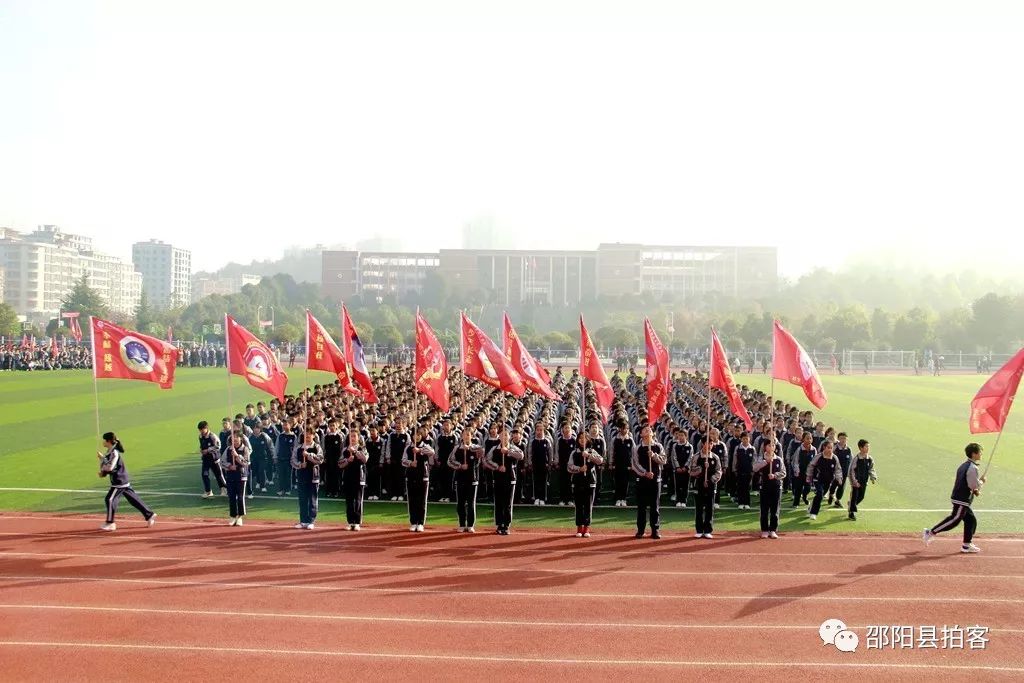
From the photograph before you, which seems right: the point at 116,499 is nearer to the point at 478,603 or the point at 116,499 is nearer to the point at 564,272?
the point at 478,603

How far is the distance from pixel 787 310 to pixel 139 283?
13853cm

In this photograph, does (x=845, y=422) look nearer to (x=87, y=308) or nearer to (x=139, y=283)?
(x=87, y=308)

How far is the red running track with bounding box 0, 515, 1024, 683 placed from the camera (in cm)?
912

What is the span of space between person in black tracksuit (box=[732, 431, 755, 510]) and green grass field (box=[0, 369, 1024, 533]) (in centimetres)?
33

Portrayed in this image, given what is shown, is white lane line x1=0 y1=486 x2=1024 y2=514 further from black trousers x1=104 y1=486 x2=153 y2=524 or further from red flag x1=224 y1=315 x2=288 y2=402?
black trousers x1=104 y1=486 x2=153 y2=524

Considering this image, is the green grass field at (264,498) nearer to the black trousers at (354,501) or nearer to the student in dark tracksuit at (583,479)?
the black trousers at (354,501)

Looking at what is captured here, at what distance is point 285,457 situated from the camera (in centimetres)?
1833

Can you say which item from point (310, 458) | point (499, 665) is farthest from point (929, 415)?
point (499, 665)

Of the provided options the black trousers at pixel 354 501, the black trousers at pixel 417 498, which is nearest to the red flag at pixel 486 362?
the black trousers at pixel 417 498

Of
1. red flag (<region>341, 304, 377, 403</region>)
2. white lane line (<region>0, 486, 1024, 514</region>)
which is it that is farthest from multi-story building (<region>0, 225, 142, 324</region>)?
red flag (<region>341, 304, 377, 403</region>)

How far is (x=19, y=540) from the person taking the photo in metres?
13.7

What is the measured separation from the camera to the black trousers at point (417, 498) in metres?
14.7

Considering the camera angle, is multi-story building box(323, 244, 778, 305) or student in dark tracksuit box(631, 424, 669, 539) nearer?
student in dark tracksuit box(631, 424, 669, 539)

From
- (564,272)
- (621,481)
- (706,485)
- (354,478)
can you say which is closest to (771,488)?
(706,485)
